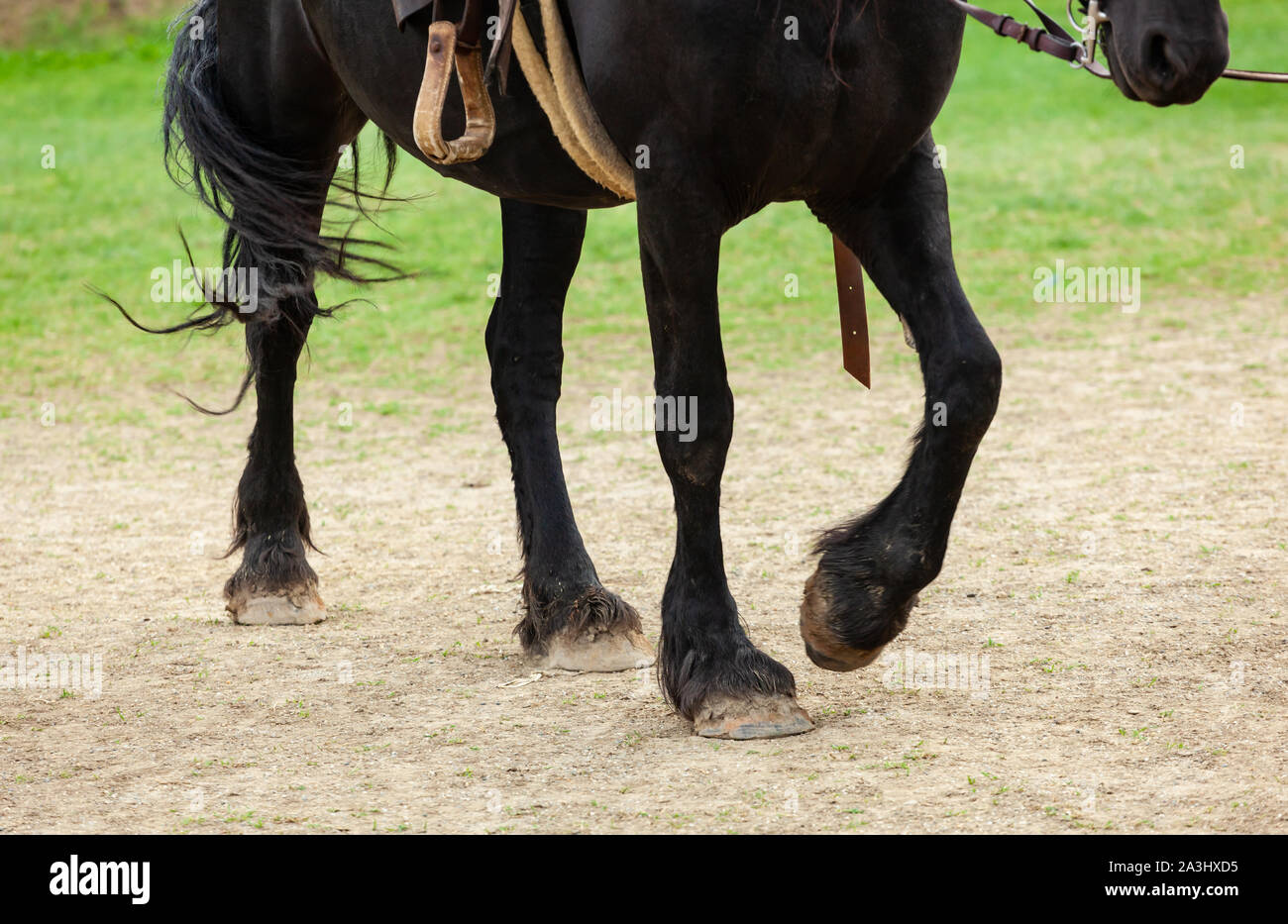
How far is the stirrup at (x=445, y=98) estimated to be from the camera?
3809 mm

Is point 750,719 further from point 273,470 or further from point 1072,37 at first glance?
point 273,470

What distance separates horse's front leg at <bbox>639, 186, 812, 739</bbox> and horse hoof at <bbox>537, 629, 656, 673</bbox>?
1.80 feet

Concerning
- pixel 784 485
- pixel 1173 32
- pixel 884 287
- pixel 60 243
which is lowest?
pixel 784 485

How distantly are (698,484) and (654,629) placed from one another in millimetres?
1108

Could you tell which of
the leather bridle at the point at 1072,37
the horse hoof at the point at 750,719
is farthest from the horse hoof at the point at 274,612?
the leather bridle at the point at 1072,37

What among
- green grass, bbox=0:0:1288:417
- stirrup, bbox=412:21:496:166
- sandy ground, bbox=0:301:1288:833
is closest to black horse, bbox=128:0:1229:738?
stirrup, bbox=412:21:496:166

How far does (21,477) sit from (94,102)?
1415 centimetres

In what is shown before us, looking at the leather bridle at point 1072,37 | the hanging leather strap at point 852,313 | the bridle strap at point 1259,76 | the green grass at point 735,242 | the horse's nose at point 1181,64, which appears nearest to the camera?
the horse's nose at point 1181,64

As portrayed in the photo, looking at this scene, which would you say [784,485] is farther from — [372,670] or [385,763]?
[385,763]

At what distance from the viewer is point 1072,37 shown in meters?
3.04

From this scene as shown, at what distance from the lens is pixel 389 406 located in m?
8.22

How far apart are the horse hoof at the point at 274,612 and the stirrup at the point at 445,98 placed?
1812 mm

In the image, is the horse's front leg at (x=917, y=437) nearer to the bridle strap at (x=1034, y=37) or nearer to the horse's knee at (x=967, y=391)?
the horse's knee at (x=967, y=391)

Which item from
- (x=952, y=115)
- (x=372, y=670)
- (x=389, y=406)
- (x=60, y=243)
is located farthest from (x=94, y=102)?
(x=372, y=670)
